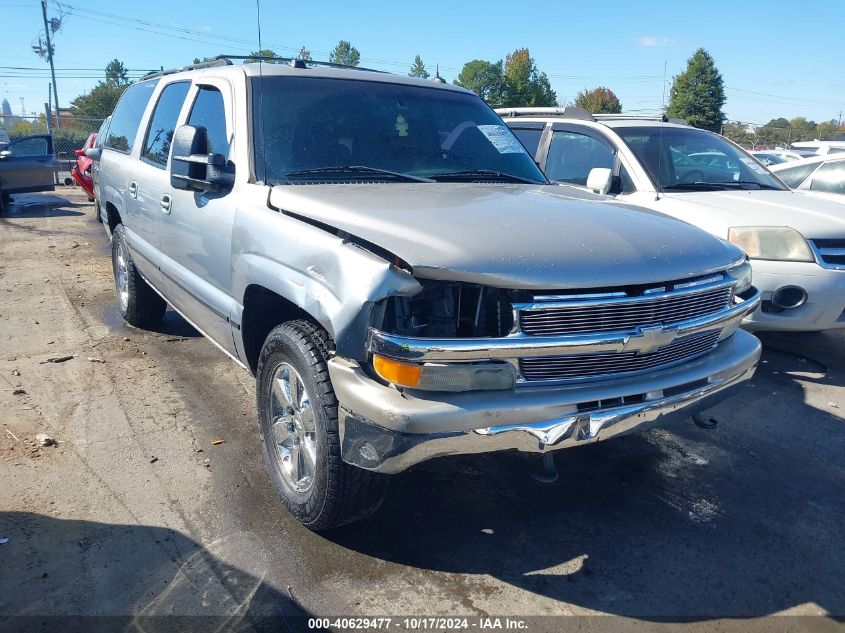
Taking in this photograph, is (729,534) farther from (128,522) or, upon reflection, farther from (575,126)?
(575,126)

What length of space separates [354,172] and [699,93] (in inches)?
2335

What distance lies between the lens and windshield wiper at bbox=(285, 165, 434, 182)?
3375 mm

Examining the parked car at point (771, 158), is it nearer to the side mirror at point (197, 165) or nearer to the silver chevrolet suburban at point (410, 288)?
the silver chevrolet suburban at point (410, 288)

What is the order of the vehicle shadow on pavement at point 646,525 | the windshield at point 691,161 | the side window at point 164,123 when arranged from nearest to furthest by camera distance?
the vehicle shadow on pavement at point 646,525
the side window at point 164,123
the windshield at point 691,161

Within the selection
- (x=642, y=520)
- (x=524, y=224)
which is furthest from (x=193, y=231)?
(x=642, y=520)

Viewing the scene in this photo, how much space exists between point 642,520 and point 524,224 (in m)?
1.54

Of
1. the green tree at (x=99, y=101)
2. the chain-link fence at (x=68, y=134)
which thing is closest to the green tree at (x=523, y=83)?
the green tree at (x=99, y=101)

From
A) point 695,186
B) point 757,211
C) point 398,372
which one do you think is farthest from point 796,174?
point 398,372

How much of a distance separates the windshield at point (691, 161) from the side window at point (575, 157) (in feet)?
0.75

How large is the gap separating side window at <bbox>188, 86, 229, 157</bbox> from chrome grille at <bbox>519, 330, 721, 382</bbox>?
2068 mm

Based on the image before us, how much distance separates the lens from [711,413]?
451cm

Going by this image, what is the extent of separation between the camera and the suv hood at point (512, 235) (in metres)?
2.42

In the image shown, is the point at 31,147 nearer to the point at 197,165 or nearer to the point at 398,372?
the point at 197,165

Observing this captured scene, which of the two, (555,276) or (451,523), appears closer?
(555,276)
